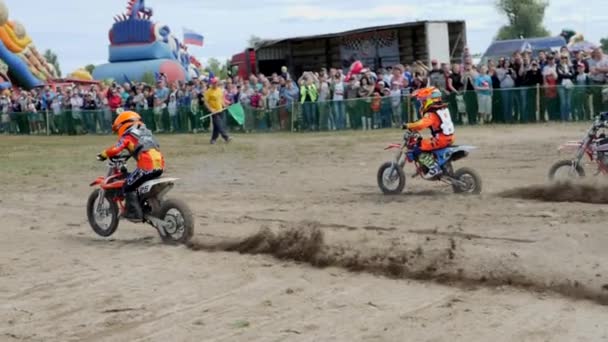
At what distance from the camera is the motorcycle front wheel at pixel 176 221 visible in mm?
9961

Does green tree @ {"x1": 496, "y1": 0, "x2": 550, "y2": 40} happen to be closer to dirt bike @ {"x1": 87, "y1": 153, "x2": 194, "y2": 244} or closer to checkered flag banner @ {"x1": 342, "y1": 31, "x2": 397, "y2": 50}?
checkered flag banner @ {"x1": 342, "y1": 31, "x2": 397, "y2": 50}

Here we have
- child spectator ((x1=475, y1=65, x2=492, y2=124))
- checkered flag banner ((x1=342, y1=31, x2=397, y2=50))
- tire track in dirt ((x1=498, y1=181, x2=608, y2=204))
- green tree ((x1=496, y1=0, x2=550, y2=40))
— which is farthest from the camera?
green tree ((x1=496, y1=0, x2=550, y2=40))

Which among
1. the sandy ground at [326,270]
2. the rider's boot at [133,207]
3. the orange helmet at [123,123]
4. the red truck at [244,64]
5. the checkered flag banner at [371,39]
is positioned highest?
the checkered flag banner at [371,39]

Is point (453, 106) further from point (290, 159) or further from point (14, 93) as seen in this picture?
point (14, 93)

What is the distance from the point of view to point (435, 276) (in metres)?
7.66

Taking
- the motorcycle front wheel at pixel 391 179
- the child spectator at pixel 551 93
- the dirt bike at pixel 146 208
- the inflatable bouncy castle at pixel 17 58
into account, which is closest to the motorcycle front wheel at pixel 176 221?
the dirt bike at pixel 146 208

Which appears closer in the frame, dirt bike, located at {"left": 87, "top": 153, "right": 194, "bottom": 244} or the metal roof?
dirt bike, located at {"left": 87, "top": 153, "right": 194, "bottom": 244}

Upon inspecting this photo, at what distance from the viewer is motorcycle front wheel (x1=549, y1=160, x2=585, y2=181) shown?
1233 cm

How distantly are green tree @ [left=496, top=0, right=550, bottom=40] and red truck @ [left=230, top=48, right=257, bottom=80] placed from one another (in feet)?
138

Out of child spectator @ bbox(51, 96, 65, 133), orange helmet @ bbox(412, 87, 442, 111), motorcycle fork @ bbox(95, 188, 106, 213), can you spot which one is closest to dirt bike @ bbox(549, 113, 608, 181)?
orange helmet @ bbox(412, 87, 442, 111)

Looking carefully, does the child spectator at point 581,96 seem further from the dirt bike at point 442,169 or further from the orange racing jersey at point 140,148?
the orange racing jersey at point 140,148

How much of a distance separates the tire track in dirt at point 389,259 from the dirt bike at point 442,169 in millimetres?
2762

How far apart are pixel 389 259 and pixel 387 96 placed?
610 inches

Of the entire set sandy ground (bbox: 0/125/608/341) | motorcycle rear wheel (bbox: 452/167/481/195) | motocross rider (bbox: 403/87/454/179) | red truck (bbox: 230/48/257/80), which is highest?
red truck (bbox: 230/48/257/80)
